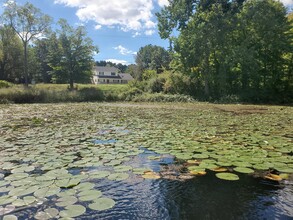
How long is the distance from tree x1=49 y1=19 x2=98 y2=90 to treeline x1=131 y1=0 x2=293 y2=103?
30.4ft

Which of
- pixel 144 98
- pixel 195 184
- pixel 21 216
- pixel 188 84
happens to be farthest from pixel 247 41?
pixel 21 216

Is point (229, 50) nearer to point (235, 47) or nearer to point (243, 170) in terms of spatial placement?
point (235, 47)

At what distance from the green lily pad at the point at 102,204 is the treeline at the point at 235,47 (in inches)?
701

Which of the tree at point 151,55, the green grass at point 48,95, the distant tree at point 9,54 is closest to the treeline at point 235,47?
the green grass at point 48,95

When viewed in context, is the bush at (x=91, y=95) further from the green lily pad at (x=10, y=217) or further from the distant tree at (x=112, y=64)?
the distant tree at (x=112, y=64)

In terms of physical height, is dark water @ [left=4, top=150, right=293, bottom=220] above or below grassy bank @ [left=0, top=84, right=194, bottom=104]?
below

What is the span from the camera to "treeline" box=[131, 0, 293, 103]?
63.1ft

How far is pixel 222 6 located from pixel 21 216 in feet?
72.7

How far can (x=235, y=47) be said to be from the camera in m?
19.2

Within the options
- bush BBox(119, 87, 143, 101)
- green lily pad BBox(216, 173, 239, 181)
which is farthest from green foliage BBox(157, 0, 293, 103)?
green lily pad BBox(216, 173, 239, 181)

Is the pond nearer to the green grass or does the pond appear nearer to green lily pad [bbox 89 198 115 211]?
green lily pad [bbox 89 198 115 211]

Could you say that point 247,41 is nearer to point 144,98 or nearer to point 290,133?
point 144,98

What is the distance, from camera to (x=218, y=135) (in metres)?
6.16

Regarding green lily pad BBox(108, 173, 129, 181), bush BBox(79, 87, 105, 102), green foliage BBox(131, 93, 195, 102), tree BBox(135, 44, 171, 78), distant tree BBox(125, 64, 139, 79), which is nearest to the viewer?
green lily pad BBox(108, 173, 129, 181)
